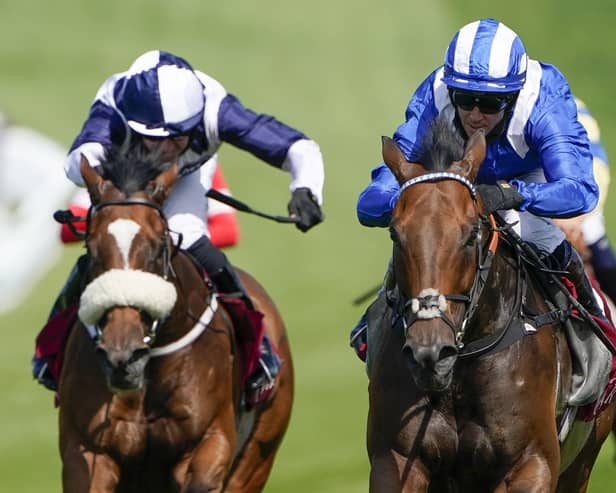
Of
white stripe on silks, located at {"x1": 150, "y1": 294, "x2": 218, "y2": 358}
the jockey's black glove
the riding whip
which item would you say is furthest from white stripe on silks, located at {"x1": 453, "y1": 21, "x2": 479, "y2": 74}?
white stripe on silks, located at {"x1": 150, "y1": 294, "x2": 218, "y2": 358}

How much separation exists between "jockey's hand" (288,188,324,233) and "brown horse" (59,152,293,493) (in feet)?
1.82

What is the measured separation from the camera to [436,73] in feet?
21.3

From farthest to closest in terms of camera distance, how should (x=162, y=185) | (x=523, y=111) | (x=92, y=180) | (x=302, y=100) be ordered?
1. (x=302, y=100)
2. (x=162, y=185)
3. (x=92, y=180)
4. (x=523, y=111)

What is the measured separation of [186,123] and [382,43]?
679cm

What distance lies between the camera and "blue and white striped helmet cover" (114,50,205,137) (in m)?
7.16

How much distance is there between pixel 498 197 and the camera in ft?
18.7

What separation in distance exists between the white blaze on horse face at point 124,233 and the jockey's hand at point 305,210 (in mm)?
878

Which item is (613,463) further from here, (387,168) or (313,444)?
(387,168)

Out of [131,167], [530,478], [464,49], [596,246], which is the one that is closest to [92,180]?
[131,167]

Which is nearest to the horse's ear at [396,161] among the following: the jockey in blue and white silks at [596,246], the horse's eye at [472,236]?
the horse's eye at [472,236]

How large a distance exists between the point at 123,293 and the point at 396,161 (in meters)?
1.28

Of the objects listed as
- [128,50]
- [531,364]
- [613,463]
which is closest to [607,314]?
[531,364]

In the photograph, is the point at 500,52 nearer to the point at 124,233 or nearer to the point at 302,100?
the point at 124,233

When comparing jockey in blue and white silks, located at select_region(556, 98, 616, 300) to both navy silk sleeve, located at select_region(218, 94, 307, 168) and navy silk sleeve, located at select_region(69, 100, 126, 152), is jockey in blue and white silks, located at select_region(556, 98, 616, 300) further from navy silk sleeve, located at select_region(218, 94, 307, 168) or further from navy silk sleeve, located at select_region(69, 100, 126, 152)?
navy silk sleeve, located at select_region(69, 100, 126, 152)
